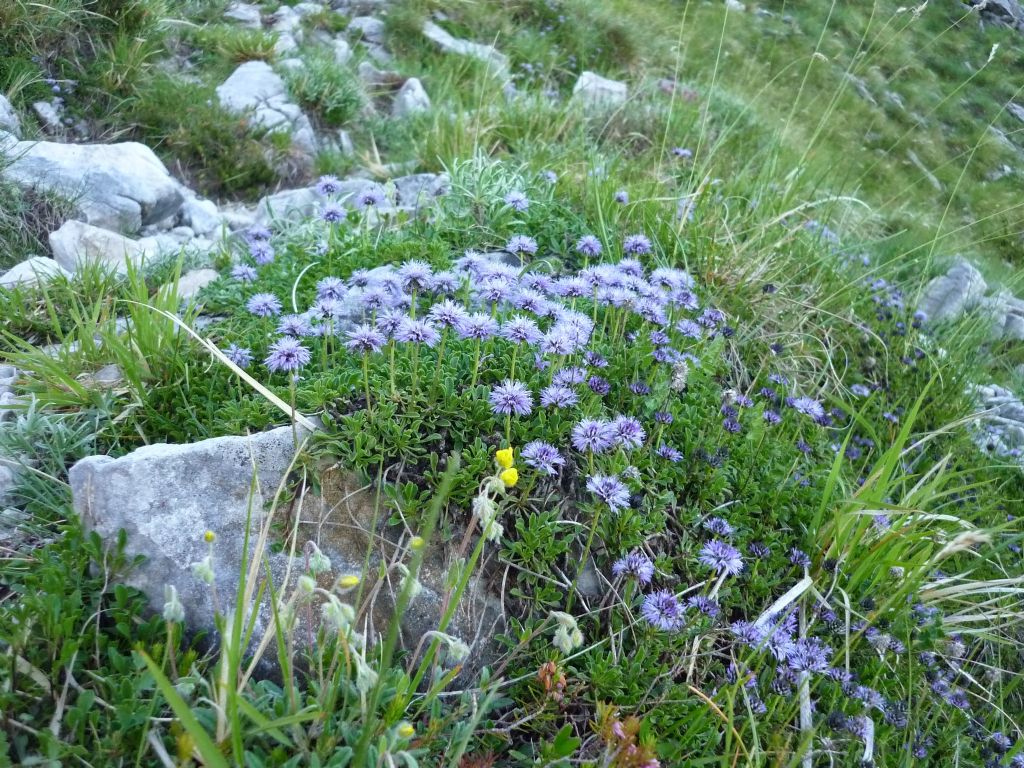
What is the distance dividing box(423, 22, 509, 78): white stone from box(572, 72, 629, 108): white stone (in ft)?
3.18

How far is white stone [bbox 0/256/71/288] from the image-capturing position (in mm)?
3841

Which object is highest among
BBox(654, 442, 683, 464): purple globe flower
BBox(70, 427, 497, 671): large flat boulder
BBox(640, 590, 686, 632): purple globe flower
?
BBox(654, 442, 683, 464): purple globe flower

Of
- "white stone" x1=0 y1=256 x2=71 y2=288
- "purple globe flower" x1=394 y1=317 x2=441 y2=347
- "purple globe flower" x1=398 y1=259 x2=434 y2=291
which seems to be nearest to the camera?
"purple globe flower" x1=394 y1=317 x2=441 y2=347

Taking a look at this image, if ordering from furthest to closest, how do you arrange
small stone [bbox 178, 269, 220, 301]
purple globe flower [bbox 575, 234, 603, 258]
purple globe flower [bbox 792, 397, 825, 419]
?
small stone [bbox 178, 269, 220, 301]
purple globe flower [bbox 575, 234, 603, 258]
purple globe flower [bbox 792, 397, 825, 419]

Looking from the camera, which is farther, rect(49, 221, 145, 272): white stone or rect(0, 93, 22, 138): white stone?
rect(0, 93, 22, 138): white stone

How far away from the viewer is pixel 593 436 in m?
2.54

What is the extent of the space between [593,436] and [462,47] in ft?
26.1

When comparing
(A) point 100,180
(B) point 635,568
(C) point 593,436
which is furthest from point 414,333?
(A) point 100,180

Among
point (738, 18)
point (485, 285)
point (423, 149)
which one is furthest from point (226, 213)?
point (738, 18)

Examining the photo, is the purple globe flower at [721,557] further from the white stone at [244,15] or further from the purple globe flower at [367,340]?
the white stone at [244,15]

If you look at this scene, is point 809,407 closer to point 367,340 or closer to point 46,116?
point 367,340

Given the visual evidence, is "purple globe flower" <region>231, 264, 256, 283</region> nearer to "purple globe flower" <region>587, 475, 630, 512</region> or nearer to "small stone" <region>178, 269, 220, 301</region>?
"small stone" <region>178, 269, 220, 301</region>

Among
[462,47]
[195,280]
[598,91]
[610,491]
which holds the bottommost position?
[195,280]

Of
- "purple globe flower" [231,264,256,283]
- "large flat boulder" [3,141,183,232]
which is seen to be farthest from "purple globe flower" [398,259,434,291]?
"large flat boulder" [3,141,183,232]
